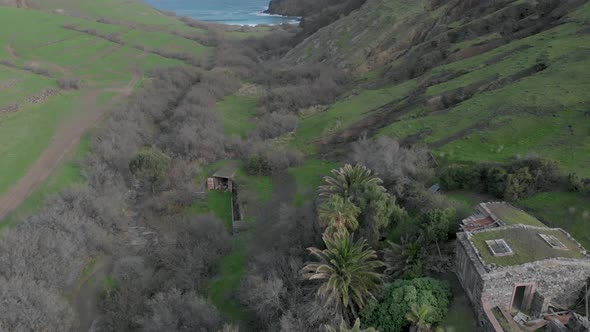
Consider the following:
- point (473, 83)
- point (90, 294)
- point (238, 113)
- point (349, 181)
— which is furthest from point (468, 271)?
point (238, 113)

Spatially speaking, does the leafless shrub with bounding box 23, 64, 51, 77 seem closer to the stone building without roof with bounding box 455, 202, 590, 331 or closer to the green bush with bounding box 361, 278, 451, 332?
the green bush with bounding box 361, 278, 451, 332

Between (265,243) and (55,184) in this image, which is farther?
(55,184)

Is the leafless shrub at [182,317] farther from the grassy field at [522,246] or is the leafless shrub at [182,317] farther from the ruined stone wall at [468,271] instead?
the grassy field at [522,246]

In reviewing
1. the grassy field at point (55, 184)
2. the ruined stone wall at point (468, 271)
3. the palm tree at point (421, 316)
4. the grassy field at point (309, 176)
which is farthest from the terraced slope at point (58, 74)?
the ruined stone wall at point (468, 271)

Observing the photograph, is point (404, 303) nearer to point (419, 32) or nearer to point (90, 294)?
point (90, 294)

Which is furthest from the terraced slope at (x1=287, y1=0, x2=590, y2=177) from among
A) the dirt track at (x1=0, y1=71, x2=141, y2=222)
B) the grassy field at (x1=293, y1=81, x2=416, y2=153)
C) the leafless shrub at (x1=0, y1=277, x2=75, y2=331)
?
the leafless shrub at (x1=0, y1=277, x2=75, y2=331)
